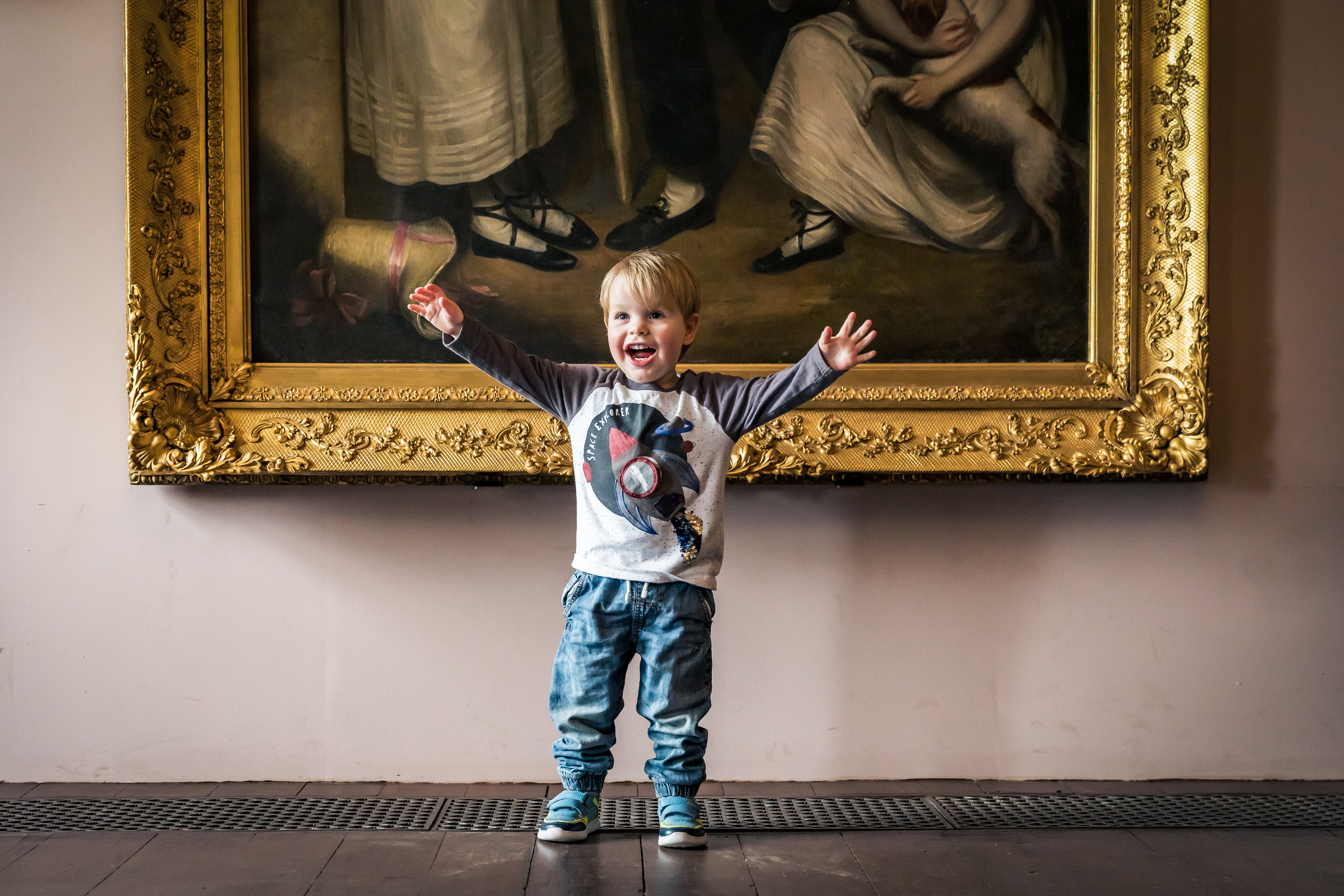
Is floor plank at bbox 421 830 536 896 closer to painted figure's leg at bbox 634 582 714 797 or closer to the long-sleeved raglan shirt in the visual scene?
painted figure's leg at bbox 634 582 714 797

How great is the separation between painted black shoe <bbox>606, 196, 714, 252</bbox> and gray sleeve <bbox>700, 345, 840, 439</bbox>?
1.34 ft

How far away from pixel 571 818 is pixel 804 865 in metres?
0.42

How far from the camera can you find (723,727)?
2.25 meters

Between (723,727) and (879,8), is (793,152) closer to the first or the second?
(879,8)

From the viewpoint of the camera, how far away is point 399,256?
2158 millimetres

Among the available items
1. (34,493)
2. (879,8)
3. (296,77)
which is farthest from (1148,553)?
(34,493)

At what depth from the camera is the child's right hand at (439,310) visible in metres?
1.81

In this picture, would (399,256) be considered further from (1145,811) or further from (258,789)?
(1145,811)

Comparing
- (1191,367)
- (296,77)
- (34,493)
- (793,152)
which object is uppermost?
(296,77)

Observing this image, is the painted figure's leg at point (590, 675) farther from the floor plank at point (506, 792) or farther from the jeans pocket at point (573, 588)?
the floor plank at point (506, 792)

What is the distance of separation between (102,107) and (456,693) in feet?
4.86

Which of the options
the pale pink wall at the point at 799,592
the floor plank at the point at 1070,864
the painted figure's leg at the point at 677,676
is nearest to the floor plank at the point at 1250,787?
the pale pink wall at the point at 799,592

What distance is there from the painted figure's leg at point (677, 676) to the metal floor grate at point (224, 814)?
487 mm

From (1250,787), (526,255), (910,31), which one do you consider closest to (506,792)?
(526,255)
